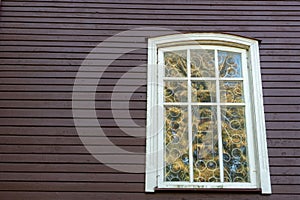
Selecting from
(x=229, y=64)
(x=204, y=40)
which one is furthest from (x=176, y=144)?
(x=204, y=40)

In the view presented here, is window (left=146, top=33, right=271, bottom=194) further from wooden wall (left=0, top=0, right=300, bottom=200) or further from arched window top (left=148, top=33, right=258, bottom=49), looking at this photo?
wooden wall (left=0, top=0, right=300, bottom=200)

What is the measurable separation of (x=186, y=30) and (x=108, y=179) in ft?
6.61

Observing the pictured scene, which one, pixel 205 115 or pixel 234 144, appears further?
pixel 205 115

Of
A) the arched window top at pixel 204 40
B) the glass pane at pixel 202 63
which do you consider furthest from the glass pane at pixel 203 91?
the arched window top at pixel 204 40

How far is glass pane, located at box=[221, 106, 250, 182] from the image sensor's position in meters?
4.34

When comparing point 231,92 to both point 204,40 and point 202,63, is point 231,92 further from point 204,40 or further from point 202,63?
point 204,40

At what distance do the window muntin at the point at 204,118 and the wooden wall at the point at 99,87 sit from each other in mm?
232

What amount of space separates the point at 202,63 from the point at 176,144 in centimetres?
104

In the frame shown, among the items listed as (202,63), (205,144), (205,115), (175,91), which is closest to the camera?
(205,144)

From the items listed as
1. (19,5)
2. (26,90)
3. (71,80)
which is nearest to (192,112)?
(71,80)

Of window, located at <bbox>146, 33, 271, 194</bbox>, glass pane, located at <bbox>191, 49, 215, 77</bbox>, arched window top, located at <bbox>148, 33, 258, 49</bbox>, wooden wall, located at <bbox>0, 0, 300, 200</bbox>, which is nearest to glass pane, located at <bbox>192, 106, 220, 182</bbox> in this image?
window, located at <bbox>146, 33, 271, 194</bbox>

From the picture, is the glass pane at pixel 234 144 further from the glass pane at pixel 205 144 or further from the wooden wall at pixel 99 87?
the wooden wall at pixel 99 87

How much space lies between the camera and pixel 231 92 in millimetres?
4652

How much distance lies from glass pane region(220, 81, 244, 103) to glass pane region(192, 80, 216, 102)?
0.35ft
